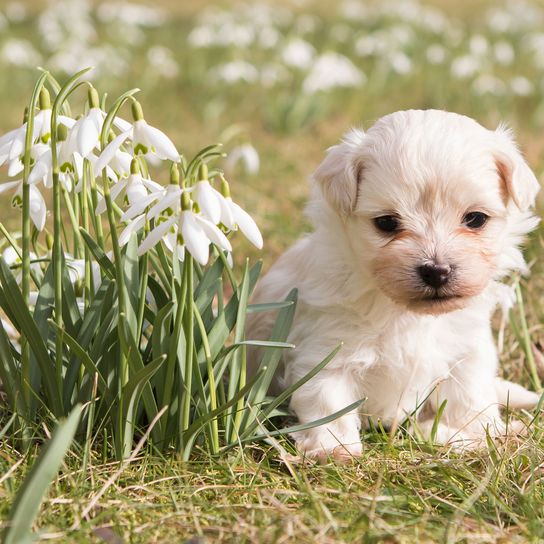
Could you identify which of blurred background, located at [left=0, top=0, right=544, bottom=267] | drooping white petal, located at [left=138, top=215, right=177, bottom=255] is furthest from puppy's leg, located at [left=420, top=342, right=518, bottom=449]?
blurred background, located at [left=0, top=0, right=544, bottom=267]

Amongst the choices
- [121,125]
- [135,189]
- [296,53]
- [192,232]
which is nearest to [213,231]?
[192,232]

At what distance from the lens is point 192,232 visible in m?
2.13

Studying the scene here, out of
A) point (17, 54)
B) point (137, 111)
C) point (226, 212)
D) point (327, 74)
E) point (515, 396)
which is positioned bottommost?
point (515, 396)

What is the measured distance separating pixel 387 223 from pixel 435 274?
0.26 metres

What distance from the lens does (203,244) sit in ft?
7.00

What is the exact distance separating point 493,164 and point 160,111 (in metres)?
5.96

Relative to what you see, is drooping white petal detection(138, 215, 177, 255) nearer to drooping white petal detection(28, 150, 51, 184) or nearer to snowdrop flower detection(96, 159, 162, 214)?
snowdrop flower detection(96, 159, 162, 214)

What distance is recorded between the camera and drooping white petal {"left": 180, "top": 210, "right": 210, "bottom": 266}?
2.12 m

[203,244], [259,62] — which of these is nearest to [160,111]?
[259,62]

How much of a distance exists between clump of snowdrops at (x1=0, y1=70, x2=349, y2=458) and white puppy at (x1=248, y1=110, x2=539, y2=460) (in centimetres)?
20

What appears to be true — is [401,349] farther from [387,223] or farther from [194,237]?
[194,237]

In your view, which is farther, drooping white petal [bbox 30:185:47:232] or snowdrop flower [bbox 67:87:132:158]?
drooping white petal [bbox 30:185:47:232]

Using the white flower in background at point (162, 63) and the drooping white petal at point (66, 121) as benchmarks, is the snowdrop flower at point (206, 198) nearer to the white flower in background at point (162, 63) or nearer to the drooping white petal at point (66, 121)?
the drooping white petal at point (66, 121)

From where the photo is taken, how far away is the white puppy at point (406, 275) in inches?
106
